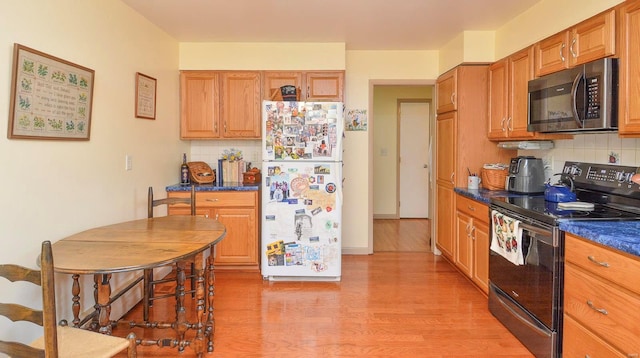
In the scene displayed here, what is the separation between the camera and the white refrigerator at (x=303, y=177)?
11.5 feet

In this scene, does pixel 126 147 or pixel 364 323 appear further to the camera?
Result: pixel 126 147

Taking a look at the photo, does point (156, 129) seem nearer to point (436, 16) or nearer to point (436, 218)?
point (436, 16)

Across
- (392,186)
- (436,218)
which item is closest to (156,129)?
(436,218)

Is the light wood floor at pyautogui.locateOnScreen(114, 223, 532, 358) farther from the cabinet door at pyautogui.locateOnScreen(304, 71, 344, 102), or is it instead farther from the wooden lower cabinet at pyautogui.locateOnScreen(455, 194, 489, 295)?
the cabinet door at pyautogui.locateOnScreen(304, 71, 344, 102)

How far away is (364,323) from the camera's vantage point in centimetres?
277

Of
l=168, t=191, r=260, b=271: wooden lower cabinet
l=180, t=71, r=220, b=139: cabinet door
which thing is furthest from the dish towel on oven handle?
l=180, t=71, r=220, b=139: cabinet door

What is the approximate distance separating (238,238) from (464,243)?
2073mm

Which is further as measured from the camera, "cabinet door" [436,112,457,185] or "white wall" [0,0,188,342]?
"cabinet door" [436,112,457,185]

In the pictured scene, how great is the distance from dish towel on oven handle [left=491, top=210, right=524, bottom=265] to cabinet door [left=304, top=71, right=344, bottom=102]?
2.01 m

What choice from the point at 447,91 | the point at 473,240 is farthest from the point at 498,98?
the point at 473,240

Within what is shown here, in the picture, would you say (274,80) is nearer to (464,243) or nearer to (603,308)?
(464,243)

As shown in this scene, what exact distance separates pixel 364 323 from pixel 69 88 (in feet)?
7.80

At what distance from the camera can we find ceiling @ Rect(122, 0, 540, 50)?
301 centimetres

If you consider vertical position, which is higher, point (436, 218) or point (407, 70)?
point (407, 70)
